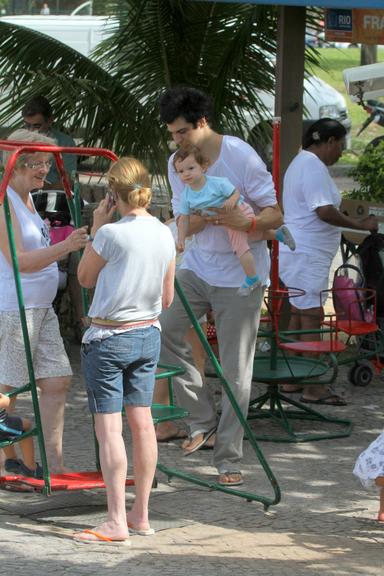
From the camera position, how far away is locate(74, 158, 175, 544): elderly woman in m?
5.26

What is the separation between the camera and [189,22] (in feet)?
33.2

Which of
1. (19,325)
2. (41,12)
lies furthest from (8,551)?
(41,12)

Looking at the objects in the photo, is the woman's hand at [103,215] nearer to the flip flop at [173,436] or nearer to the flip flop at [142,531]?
the flip flop at [142,531]

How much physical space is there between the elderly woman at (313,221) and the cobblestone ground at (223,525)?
4.14ft

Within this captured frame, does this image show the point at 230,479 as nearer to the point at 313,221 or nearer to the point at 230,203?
the point at 230,203

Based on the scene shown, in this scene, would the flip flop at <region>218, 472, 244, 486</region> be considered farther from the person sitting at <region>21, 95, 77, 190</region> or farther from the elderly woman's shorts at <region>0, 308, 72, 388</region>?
the person sitting at <region>21, 95, 77, 190</region>

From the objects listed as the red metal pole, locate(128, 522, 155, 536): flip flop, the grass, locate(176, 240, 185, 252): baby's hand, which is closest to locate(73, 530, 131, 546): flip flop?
locate(128, 522, 155, 536): flip flop

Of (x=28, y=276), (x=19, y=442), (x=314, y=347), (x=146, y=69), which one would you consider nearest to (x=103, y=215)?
(x=28, y=276)

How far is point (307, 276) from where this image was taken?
26.8ft

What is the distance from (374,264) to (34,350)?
3.42 metres

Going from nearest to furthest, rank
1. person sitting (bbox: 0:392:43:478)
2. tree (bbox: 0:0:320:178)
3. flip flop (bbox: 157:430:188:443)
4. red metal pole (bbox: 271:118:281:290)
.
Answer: person sitting (bbox: 0:392:43:478), red metal pole (bbox: 271:118:281:290), flip flop (bbox: 157:430:188:443), tree (bbox: 0:0:320:178)

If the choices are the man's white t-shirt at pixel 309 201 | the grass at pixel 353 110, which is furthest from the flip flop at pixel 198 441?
the grass at pixel 353 110

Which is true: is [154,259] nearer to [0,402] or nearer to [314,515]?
[0,402]

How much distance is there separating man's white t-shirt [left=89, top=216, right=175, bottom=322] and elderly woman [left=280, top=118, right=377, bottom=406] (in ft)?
9.21
